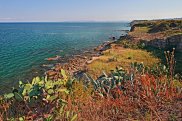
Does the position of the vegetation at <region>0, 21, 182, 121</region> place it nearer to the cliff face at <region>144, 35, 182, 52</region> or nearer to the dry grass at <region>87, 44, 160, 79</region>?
the dry grass at <region>87, 44, 160, 79</region>

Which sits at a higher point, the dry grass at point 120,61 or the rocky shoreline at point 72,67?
the dry grass at point 120,61

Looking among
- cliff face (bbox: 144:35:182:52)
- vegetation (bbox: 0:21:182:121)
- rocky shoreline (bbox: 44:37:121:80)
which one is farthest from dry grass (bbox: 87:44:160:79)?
vegetation (bbox: 0:21:182:121)

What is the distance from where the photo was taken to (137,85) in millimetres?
8023

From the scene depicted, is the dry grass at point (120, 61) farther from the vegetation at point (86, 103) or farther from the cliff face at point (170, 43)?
the vegetation at point (86, 103)

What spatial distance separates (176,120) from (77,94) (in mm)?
2751

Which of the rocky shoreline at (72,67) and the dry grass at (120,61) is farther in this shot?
the rocky shoreline at (72,67)

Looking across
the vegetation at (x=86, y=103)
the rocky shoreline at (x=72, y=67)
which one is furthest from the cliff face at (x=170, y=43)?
the vegetation at (x=86, y=103)

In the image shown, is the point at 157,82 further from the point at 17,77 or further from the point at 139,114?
the point at 17,77

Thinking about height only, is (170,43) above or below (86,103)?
below

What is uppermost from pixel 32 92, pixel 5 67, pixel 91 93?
pixel 32 92

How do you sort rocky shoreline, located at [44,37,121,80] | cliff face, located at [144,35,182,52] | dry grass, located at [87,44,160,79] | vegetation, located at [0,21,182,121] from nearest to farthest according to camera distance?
vegetation, located at [0,21,182,121] → dry grass, located at [87,44,160,79] → rocky shoreline, located at [44,37,121,80] → cliff face, located at [144,35,182,52]

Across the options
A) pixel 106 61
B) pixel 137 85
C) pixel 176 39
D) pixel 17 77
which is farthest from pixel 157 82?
pixel 176 39

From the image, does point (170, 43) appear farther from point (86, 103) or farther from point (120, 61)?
point (86, 103)

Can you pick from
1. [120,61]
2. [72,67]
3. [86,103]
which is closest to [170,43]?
[120,61]
